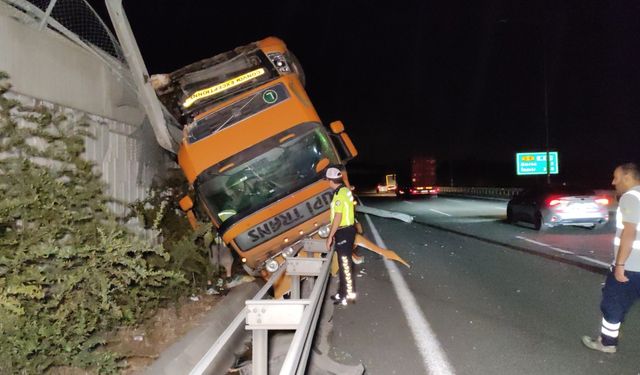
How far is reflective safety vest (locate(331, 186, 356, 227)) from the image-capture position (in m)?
7.88

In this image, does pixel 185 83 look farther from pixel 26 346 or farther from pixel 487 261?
pixel 487 261

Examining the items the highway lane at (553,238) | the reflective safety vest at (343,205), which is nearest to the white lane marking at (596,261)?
the highway lane at (553,238)

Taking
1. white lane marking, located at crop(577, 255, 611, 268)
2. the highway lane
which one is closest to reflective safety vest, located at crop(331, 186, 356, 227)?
white lane marking, located at crop(577, 255, 611, 268)

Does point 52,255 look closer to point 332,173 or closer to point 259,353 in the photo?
point 259,353

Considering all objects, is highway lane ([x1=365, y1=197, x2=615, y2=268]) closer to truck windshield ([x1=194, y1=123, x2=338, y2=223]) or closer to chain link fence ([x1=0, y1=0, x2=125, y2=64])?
truck windshield ([x1=194, y1=123, x2=338, y2=223])

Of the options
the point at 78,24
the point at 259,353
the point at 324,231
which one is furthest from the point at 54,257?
the point at 324,231

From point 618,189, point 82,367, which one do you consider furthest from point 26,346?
point 618,189

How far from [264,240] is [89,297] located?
3819 millimetres

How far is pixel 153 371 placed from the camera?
5.00 metres

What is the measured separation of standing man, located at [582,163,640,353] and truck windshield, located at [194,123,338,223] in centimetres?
432

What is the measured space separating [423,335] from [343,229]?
194 cm

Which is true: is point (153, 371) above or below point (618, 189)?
below

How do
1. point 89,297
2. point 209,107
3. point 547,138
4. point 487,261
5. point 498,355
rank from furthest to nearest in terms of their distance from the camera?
point 547,138 < point 487,261 < point 209,107 < point 498,355 < point 89,297

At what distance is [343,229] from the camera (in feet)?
26.5
